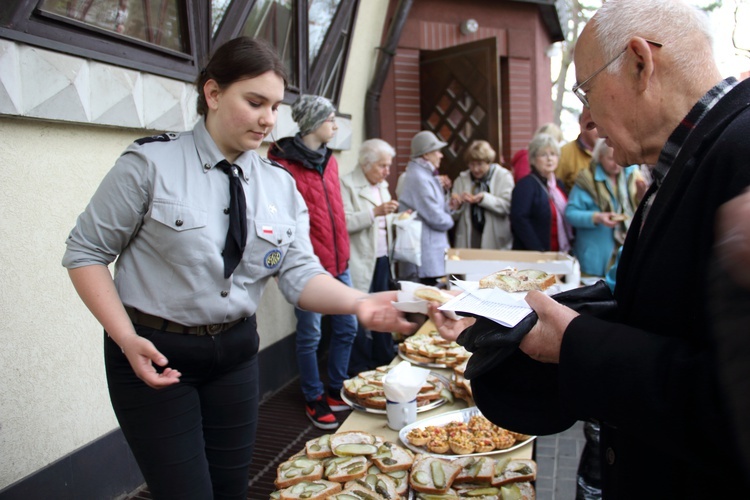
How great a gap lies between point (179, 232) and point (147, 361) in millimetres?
384

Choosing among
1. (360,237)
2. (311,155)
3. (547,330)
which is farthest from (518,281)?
(360,237)

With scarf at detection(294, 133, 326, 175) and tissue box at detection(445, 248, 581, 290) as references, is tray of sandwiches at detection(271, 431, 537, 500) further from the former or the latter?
scarf at detection(294, 133, 326, 175)

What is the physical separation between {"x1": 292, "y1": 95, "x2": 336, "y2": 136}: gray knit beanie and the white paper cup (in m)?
2.45

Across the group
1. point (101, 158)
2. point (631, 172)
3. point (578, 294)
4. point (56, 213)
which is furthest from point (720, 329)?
point (631, 172)

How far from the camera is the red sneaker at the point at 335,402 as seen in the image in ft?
15.6

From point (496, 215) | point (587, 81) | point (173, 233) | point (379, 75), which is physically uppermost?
point (379, 75)

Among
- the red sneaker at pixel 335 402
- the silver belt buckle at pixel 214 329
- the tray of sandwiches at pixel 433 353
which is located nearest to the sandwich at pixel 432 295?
the silver belt buckle at pixel 214 329

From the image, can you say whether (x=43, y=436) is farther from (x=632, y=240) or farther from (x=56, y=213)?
(x=632, y=240)

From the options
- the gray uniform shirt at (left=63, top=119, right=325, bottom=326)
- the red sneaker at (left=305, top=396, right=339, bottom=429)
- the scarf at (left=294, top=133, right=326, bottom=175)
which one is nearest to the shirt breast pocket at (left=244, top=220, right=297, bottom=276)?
the gray uniform shirt at (left=63, top=119, right=325, bottom=326)

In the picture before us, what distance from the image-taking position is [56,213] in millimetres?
2893

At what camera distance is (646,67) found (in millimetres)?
1251

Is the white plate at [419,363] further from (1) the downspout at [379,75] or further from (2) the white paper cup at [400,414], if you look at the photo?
(1) the downspout at [379,75]

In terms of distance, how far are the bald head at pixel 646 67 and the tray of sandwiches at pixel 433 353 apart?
1797mm

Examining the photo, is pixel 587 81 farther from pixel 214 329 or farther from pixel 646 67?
pixel 214 329
